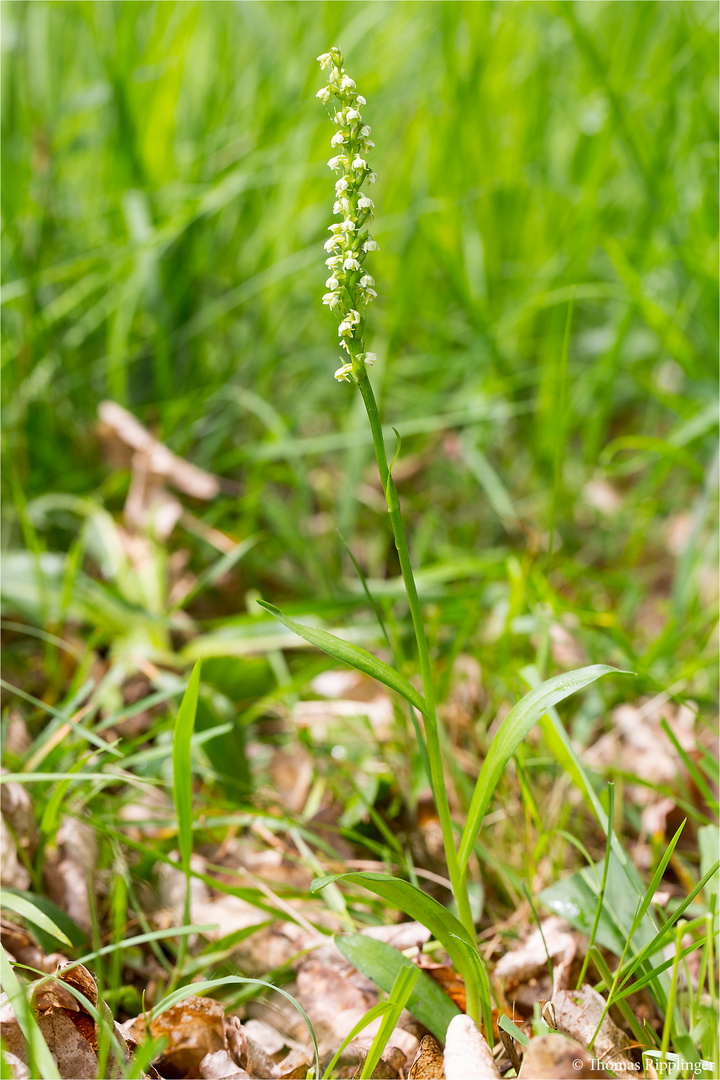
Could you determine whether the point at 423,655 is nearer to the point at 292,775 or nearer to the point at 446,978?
the point at 446,978

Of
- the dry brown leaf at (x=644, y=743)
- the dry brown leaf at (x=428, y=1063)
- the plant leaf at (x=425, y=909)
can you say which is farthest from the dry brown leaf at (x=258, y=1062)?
the dry brown leaf at (x=644, y=743)

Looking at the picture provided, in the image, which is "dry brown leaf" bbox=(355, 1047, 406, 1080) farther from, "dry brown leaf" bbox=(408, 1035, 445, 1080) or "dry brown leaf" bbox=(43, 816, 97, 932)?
"dry brown leaf" bbox=(43, 816, 97, 932)

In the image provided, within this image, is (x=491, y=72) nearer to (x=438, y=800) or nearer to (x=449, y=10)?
(x=449, y=10)

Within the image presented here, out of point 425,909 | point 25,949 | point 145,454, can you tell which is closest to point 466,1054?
point 425,909

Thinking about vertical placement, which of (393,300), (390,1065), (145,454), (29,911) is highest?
(393,300)

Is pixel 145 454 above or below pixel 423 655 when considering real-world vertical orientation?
above

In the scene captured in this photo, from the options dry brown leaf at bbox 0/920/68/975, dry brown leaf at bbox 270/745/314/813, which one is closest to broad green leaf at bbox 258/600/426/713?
dry brown leaf at bbox 0/920/68/975

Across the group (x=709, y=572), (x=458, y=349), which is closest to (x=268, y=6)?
(x=458, y=349)
